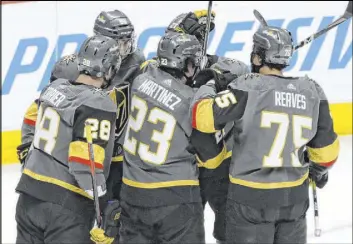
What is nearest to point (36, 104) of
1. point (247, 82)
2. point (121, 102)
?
point (121, 102)

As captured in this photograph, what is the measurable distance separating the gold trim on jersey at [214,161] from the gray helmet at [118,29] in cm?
71

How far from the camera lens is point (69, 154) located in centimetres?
387

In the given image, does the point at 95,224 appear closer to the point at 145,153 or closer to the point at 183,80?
the point at 145,153

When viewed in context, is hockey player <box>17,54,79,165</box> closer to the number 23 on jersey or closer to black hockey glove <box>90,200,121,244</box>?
the number 23 on jersey

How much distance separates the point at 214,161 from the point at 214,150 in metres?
0.10

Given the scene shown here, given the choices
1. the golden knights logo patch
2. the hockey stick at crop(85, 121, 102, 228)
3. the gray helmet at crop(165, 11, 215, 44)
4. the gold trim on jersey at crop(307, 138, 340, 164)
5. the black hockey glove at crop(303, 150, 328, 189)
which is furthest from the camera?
the gray helmet at crop(165, 11, 215, 44)

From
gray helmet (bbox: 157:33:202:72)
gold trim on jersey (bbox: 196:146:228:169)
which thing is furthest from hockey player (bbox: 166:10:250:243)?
gray helmet (bbox: 157:33:202:72)

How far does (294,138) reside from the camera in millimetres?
4020

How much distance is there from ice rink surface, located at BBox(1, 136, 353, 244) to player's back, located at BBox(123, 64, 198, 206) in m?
1.39

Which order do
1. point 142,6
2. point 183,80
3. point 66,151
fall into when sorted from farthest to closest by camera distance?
point 142,6 → point 183,80 → point 66,151

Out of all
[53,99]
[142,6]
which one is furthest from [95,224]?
[142,6]

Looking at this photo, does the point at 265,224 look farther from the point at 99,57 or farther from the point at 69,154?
the point at 99,57

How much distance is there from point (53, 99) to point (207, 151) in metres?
0.81

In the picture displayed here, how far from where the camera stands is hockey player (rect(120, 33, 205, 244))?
4.14 m
